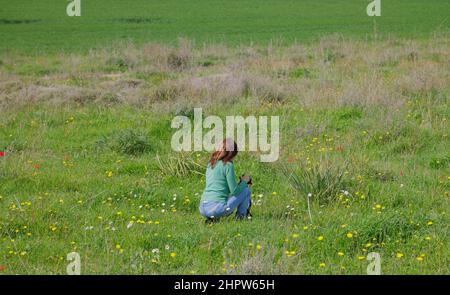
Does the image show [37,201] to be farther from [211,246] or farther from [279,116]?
[279,116]

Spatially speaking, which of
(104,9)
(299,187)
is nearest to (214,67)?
(299,187)

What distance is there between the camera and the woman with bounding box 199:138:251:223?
693 cm

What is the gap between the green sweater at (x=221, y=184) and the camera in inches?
272

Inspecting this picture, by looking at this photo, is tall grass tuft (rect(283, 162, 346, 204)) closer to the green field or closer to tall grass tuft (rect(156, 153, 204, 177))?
tall grass tuft (rect(156, 153, 204, 177))

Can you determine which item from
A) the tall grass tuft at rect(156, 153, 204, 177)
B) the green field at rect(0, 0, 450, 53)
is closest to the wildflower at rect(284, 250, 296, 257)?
the tall grass tuft at rect(156, 153, 204, 177)

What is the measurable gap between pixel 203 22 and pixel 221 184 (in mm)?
32173

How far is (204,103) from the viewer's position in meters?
13.1

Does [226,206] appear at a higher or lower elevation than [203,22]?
lower

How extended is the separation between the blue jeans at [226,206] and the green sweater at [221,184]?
0.14ft

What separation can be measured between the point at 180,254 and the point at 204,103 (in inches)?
282

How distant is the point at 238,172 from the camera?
9.08m

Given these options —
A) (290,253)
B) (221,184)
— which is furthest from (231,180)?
(290,253)

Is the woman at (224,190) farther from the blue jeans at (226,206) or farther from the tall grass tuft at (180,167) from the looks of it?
the tall grass tuft at (180,167)

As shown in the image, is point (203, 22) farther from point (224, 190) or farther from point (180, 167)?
point (224, 190)
